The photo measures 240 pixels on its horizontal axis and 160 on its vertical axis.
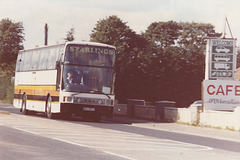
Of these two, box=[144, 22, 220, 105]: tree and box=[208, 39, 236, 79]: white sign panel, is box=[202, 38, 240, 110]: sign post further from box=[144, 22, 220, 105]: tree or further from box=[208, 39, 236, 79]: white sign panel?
box=[144, 22, 220, 105]: tree

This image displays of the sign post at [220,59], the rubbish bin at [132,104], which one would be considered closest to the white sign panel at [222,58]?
the sign post at [220,59]

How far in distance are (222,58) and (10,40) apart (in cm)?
5176

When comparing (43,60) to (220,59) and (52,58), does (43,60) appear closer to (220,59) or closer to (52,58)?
(52,58)

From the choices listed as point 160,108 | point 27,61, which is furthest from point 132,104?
point 27,61

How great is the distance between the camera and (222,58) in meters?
31.8

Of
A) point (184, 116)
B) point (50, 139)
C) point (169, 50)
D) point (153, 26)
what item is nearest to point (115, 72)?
point (184, 116)

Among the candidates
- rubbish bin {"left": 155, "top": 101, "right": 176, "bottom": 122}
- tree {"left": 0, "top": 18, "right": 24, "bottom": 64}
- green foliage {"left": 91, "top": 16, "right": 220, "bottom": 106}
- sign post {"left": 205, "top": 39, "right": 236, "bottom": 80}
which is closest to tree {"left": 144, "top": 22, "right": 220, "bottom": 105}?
green foliage {"left": 91, "top": 16, "right": 220, "bottom": 106}

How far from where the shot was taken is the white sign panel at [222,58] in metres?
31.6

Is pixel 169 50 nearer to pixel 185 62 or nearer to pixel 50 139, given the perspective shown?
pixel 185 62

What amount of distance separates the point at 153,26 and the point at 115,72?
179 feet

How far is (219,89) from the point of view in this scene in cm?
3088

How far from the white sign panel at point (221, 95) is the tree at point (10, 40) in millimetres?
50169

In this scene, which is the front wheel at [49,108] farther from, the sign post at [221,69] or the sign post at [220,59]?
the sign post at [220,59]

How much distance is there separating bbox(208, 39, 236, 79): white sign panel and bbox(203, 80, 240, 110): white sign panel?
76 cm
